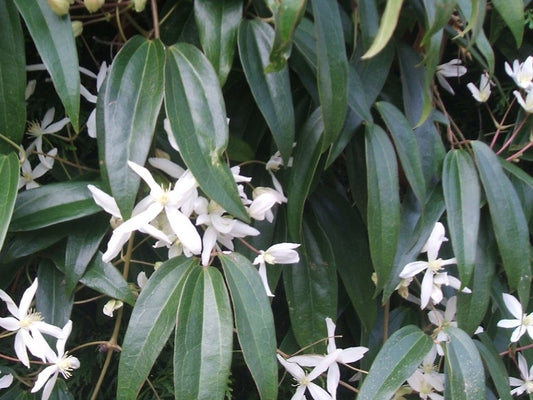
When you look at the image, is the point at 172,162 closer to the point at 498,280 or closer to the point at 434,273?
the point at 434,273

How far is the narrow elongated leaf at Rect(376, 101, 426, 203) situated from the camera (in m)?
0.57

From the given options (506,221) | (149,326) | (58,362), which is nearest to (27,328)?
(58,362)

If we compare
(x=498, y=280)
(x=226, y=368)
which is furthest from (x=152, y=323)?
(x=498, y=280)

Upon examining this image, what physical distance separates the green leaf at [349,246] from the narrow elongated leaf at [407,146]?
9 centimetres

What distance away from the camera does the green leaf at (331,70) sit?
1.61ft

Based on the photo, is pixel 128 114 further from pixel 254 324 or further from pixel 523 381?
pixel 523 381

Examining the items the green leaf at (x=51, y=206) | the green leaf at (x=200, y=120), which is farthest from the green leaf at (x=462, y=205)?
the green leaf at (x=51, y=206)

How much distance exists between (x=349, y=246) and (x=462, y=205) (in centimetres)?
Answer: 13

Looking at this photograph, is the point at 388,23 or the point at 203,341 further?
the point at 203,341

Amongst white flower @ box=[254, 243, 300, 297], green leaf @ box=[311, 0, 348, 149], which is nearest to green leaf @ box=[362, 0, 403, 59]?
green leaf @ box=[311, 0, 348, 149]

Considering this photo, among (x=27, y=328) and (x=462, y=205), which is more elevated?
(x=462, y=205)

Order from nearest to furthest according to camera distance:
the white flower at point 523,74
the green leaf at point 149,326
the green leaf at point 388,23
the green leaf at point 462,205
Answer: the green leaf at point 388,23, the green leaf at point 149,326, the green leaf at point 462,205, the white flower at point 523,74

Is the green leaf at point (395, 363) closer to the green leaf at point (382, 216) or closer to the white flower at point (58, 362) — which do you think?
the green leaf at point (382, 216)

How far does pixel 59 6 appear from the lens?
1.68ft
